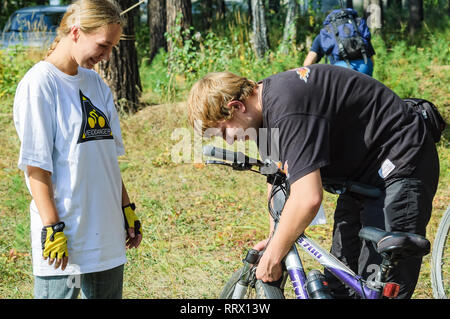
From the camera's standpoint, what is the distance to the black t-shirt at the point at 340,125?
215cm

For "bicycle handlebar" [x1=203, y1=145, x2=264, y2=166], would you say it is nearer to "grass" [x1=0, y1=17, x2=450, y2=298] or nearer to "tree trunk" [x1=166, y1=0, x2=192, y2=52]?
"grass" [x1=0, y1=17, x2=450, y2=298]

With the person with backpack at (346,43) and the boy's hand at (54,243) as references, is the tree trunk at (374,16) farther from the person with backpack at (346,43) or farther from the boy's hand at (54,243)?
the boy's hand at (54,243)

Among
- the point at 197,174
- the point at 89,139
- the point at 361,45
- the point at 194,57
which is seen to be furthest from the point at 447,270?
the point at 194,57

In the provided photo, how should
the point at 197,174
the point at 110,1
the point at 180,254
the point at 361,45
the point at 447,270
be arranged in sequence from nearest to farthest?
the point at 110,1 → the point at 447,270 → the point at 180,254 → the point at 361,45 → the point at 197,174

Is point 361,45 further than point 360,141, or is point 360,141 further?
point 361,45

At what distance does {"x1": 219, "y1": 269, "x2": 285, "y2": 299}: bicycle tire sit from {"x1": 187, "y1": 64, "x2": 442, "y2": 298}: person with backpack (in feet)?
0.17

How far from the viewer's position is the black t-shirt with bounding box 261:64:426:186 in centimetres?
215

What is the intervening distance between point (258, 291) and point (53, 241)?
93cm

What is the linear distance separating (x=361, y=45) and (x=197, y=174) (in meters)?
2.34

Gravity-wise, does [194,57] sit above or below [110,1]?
below

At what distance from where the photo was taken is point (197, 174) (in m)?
6.27

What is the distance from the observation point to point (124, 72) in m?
7.56

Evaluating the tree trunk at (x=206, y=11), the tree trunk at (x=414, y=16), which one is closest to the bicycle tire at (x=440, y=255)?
the tree trunk at (x=414, y=16)
